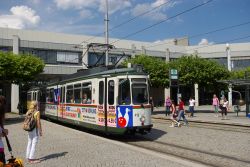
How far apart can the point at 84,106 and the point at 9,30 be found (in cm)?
3185

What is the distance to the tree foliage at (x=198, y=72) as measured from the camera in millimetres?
36991

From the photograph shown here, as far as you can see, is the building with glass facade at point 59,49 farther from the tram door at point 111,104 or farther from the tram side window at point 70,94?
the tram door at point 111,104

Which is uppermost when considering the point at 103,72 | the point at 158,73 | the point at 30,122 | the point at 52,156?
the point at 158,73

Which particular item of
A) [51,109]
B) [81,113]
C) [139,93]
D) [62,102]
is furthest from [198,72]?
[139,93]

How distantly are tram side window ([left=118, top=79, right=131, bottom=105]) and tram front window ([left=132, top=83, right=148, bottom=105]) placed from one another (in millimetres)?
234

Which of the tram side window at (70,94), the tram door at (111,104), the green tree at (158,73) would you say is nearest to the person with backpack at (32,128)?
the tram door at (111,104)

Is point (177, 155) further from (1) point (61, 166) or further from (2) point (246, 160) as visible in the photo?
(1) point (61, 166)

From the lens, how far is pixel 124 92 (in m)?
14.5

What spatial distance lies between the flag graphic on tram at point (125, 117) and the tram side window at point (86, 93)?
2570 millimetres

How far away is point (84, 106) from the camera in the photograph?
17.2 metres

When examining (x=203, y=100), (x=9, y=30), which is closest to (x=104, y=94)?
(x=9, y=30)

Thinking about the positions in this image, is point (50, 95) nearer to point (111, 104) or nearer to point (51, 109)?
point (51, 109)

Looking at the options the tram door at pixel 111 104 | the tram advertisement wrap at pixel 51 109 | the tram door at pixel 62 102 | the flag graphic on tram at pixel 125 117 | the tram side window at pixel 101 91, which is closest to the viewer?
the flag graphic on tram at pixel 125 117

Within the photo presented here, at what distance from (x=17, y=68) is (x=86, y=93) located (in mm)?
15183
